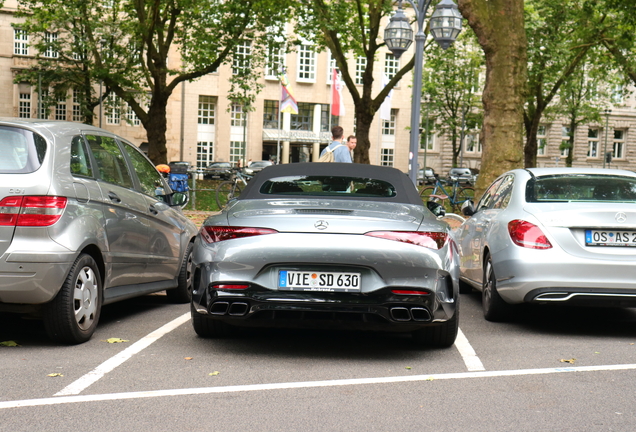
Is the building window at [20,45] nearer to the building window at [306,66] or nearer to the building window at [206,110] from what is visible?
the building window at [206,110]

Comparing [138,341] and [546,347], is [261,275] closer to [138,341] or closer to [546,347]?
[138,341]

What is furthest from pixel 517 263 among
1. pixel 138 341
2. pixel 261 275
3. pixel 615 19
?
pixel 615 19

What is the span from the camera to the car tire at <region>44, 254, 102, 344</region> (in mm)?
5934

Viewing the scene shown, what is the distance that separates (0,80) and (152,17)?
109 ft

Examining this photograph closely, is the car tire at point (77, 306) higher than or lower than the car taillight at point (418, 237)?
lower

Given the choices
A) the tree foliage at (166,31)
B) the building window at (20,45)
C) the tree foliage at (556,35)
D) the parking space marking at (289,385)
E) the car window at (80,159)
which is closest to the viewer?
the parking space marking at (289,385)

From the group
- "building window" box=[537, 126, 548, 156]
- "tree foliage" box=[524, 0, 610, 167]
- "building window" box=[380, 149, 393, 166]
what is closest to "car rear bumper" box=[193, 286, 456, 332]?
"tree foliage" box=[524, 0, 610, 167]

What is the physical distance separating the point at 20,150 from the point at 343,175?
7.95 ft

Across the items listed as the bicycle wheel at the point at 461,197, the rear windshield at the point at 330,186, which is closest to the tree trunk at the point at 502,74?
the bicycle wheel at the point at 461,197

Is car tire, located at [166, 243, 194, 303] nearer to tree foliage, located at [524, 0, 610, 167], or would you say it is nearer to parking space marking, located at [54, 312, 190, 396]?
parking space marking, located at [54, 312, 190, 396]

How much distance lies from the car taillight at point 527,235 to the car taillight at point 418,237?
1550mm

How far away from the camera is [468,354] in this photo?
6.17 m

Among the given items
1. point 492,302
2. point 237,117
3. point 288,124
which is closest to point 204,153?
point 237,117

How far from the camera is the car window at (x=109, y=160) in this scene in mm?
6832
